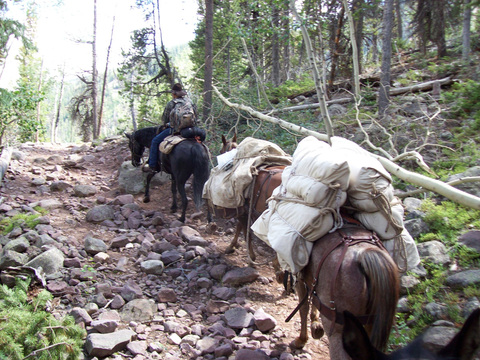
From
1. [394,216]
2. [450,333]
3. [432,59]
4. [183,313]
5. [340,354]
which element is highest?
[432,59]

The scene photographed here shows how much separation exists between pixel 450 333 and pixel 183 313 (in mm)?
2982

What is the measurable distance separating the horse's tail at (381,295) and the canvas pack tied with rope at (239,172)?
2638mm

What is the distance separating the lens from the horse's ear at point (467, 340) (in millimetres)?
1528

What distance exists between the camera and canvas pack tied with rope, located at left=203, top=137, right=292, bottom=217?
16.1ft

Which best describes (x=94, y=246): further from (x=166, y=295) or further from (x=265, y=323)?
(x=265, y=323)

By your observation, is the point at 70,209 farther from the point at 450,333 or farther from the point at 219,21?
the point at 219,21

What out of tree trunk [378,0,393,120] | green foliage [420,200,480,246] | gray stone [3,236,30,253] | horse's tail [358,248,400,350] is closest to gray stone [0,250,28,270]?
gray stone [3,236,30,253]

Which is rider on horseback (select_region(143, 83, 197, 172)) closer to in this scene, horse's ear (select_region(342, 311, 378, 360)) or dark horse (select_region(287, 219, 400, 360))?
dark horse (select_region(287, 219, 400, 360))

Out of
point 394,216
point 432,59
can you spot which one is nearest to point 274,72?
point 432,59

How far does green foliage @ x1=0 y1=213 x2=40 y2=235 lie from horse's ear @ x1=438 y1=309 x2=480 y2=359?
637cm

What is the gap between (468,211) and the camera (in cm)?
526

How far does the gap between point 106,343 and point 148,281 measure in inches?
60.2

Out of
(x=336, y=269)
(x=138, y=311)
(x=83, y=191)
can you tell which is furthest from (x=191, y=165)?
(x=336, y=269)

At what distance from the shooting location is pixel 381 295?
7.66 feet
